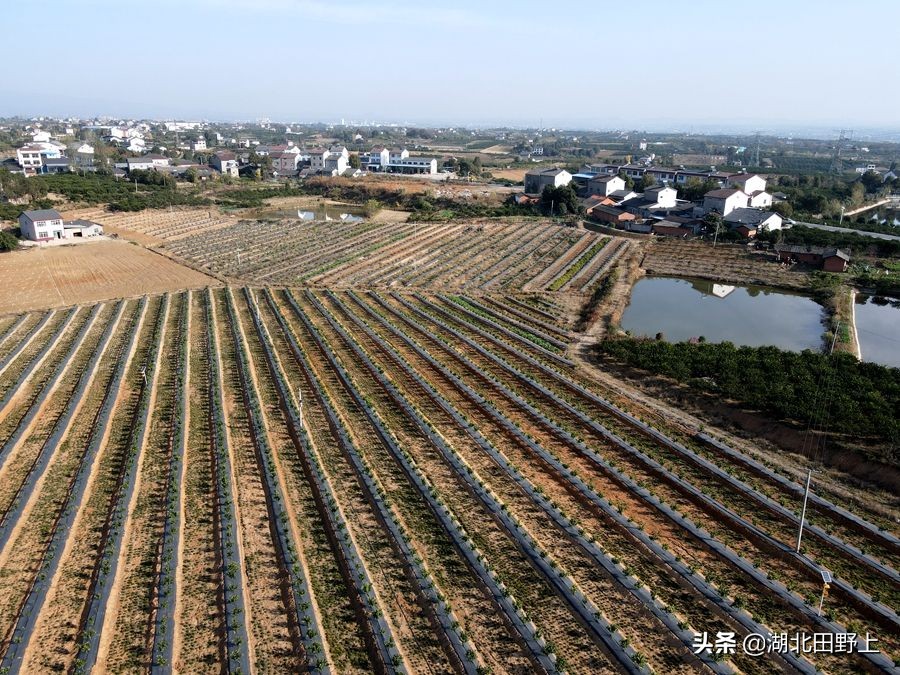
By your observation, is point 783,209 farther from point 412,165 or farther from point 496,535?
point 412,165

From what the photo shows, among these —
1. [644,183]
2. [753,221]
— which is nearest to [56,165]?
[644,183]

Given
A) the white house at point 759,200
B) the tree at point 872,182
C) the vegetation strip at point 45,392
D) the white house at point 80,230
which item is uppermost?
the tree at point 872,182

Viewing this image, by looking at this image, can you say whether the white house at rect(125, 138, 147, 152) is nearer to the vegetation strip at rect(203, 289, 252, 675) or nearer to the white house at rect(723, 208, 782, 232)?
the white house at rect(723, 208, 782, 232)

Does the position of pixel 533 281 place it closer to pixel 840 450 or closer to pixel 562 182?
pixel 840 450

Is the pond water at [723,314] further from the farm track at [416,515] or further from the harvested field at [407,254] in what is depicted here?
the farm track at [416,515]

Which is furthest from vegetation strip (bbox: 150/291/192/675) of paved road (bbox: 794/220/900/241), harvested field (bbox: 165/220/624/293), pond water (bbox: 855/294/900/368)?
paved road (bbox: 794/220/900/241)

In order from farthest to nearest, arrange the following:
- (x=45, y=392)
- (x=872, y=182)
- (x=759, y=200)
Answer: (x=872, y=182)
(x=759, y=200)
(x=45, y=392)

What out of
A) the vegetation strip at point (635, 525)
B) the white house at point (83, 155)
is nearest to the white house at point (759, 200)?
the vegetation strip at point (635, 525)
